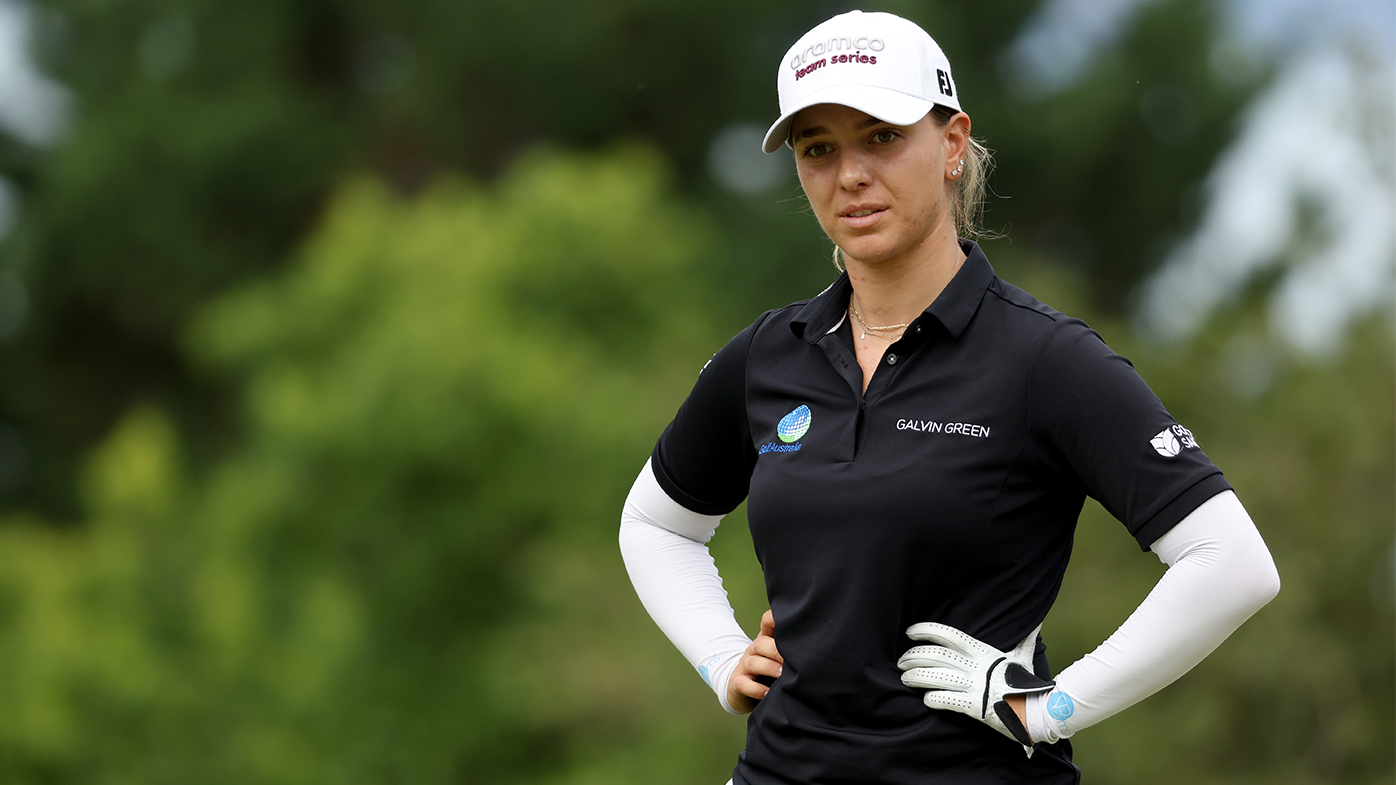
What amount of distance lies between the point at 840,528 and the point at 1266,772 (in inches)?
363

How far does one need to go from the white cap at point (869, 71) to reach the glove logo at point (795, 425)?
1.21 feet

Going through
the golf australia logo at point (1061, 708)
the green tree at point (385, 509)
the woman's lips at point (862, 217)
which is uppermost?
the green tree at point (385, 509)

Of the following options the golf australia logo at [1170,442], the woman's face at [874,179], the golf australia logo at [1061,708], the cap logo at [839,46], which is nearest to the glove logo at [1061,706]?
the golf australia logo at [1061,708]

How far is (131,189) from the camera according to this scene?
17.6 metres

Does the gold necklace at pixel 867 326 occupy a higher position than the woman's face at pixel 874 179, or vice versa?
the woman's face at pixel 874 179

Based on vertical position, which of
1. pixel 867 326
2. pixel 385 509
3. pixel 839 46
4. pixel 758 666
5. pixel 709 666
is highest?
pixel 385 509

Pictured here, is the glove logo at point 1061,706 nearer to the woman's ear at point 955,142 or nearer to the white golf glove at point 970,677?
the white golf glove at point 970,677

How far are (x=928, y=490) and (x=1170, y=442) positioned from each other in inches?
11.6

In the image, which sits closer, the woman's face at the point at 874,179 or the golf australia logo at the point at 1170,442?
the golf australia logo at the point at 1170,442

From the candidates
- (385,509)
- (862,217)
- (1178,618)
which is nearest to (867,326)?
(862,217)

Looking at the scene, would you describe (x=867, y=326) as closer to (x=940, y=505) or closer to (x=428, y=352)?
(x=940, y=505)

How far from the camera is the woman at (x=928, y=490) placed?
1989 millimetres

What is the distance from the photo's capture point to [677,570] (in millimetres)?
2678

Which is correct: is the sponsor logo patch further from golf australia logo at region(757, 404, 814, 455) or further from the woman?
golf australia logo at region(757, 404, 814, 455)
